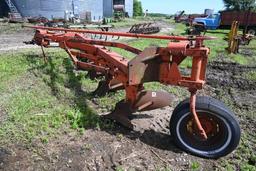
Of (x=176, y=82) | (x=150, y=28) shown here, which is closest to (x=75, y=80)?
(x=176, y=82)

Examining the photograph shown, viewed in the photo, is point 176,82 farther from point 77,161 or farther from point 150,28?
point 150,28

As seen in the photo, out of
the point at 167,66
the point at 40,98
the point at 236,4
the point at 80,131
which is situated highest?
the point at 236,4

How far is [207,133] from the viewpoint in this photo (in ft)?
14.6

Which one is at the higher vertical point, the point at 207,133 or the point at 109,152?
the point at 207,133

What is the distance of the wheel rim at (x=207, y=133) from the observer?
4.24m

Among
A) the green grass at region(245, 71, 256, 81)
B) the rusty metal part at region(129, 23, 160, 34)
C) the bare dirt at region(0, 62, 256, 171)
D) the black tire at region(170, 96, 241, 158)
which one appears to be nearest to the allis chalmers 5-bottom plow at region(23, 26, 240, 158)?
the black tire at region(170, 96, 241, 158)

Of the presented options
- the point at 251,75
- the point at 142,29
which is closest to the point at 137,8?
the point at 142,29

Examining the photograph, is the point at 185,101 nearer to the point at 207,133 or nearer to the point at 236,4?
the point at 207,133

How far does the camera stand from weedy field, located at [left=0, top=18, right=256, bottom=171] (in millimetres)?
4039

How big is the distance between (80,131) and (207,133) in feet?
6.11

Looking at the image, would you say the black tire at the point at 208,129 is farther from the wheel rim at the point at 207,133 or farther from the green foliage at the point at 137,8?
the green foliage at the point at 137,8

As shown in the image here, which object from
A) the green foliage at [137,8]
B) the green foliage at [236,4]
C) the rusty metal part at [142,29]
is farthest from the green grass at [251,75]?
the green foliage at [137,8]

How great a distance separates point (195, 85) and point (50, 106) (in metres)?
2.71

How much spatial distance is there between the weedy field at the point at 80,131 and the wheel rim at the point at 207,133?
17cm
